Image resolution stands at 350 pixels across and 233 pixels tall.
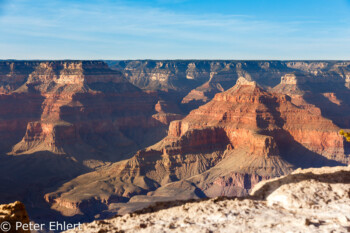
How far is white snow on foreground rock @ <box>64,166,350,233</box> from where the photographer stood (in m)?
20.7

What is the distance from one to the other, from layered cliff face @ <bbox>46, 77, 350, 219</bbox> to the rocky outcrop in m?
54.5

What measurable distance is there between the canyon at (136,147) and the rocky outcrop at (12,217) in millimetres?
53144

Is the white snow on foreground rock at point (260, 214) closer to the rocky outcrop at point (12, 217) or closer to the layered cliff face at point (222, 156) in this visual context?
the rocky outcrop at point (12, 217)

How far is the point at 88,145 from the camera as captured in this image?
132 metres

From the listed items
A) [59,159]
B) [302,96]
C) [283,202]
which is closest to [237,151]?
[59,159]

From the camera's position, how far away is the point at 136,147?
140 m

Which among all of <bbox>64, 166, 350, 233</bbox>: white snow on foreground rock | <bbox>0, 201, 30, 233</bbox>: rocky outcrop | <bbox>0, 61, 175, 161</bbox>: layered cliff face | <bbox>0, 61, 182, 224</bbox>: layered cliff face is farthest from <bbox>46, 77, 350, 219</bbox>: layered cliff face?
<bbox>0, 201, 30, 233</bbox>: rocky outcrop

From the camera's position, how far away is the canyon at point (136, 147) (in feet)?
283

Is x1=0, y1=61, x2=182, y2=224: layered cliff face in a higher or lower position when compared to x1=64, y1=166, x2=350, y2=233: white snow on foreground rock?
lower

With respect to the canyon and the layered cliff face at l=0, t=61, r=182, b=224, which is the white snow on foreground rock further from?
the layered cliff face at l=0, t=61, r=182, b=224

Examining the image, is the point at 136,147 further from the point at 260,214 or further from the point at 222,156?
the point at 260,214

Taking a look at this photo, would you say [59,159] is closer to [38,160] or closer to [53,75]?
[38,160]

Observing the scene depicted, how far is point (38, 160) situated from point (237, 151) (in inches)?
2198

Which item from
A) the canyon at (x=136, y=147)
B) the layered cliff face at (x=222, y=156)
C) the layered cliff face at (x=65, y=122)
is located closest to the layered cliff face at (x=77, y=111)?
the layered cliff face at (x=65, y=122)
